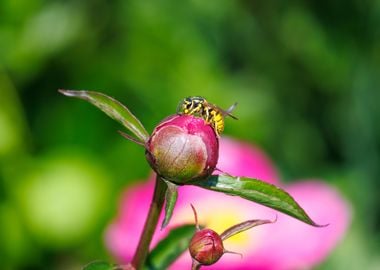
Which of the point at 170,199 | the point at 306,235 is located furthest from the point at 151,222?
the point at 306,235

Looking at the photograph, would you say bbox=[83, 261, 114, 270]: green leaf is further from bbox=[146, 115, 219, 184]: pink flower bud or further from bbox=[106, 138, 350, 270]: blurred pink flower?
bbox=[106, 138, 350, 270]: blurred pink flower

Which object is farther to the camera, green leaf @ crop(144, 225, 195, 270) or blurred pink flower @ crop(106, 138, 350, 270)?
blurred pink flower @ crop(106, 138, 350, 270)

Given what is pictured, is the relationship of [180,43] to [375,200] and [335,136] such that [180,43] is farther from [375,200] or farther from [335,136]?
[375,200]

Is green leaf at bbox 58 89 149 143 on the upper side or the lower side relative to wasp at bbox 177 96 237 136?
lower

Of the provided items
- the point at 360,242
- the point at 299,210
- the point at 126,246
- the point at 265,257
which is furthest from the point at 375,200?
the point at 299,210

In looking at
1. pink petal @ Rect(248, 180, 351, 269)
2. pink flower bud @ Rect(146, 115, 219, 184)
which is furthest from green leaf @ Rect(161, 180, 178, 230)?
pink petal @ Rect(248, 180, 351, 269)

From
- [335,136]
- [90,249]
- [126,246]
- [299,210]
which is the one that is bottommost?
[90,249]

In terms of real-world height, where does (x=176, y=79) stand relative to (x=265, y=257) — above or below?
above
